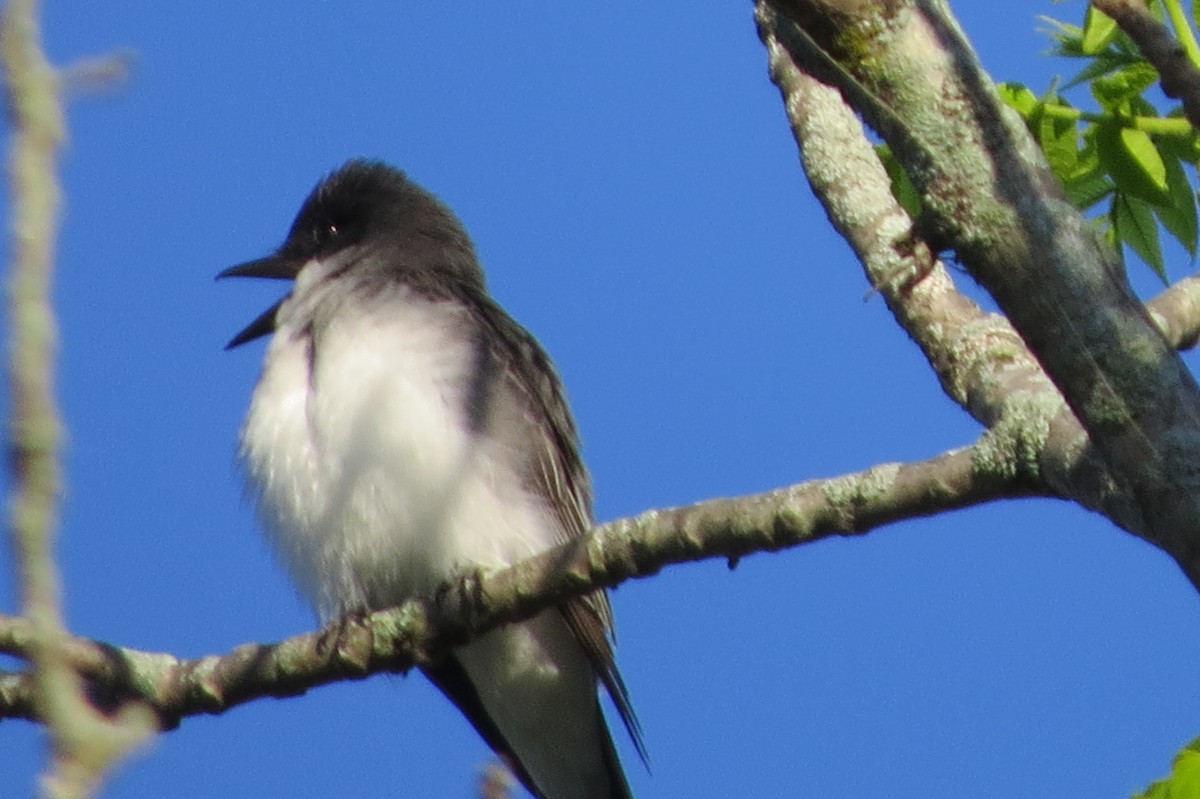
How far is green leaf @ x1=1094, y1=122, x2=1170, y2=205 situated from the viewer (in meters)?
3.49

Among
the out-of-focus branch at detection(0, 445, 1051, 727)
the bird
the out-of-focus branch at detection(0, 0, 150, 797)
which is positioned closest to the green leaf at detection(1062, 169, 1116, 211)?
the out-of-focus branch at detection(0, 445, 1051, 727)

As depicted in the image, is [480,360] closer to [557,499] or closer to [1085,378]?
[557,499]

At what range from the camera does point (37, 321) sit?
34.5 inches

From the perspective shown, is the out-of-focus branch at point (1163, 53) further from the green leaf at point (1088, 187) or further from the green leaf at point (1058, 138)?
the green leaf at point (1088, 187)

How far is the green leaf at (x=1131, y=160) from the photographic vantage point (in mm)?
3492

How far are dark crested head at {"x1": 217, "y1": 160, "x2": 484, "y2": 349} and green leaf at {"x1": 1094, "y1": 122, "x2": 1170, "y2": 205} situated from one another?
281 centimetres

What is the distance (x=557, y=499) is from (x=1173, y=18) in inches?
106

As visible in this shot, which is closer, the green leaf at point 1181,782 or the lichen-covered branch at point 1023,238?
the green leaf at point 1181,782

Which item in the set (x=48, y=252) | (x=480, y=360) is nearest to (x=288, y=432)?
(x=480, y=360)

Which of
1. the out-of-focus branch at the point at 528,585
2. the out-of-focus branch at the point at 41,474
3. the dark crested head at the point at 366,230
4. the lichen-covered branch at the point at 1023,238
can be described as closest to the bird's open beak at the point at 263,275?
the dark crested head at the point at 366,230

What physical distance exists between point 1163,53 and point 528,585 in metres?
1.94

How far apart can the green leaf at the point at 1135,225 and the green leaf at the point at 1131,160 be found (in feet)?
0.82

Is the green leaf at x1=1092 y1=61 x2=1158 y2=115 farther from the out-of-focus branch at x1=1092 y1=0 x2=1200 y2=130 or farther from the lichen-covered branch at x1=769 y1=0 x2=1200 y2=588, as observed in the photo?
the out-of-focus branch at x1=1092 y1=0 x2=1200 y2=130

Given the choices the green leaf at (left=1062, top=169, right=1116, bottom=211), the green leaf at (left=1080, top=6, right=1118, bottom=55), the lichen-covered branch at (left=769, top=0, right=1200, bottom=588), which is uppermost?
the green leaf at (left=1080, top=6, right=1118, bottom=55)
